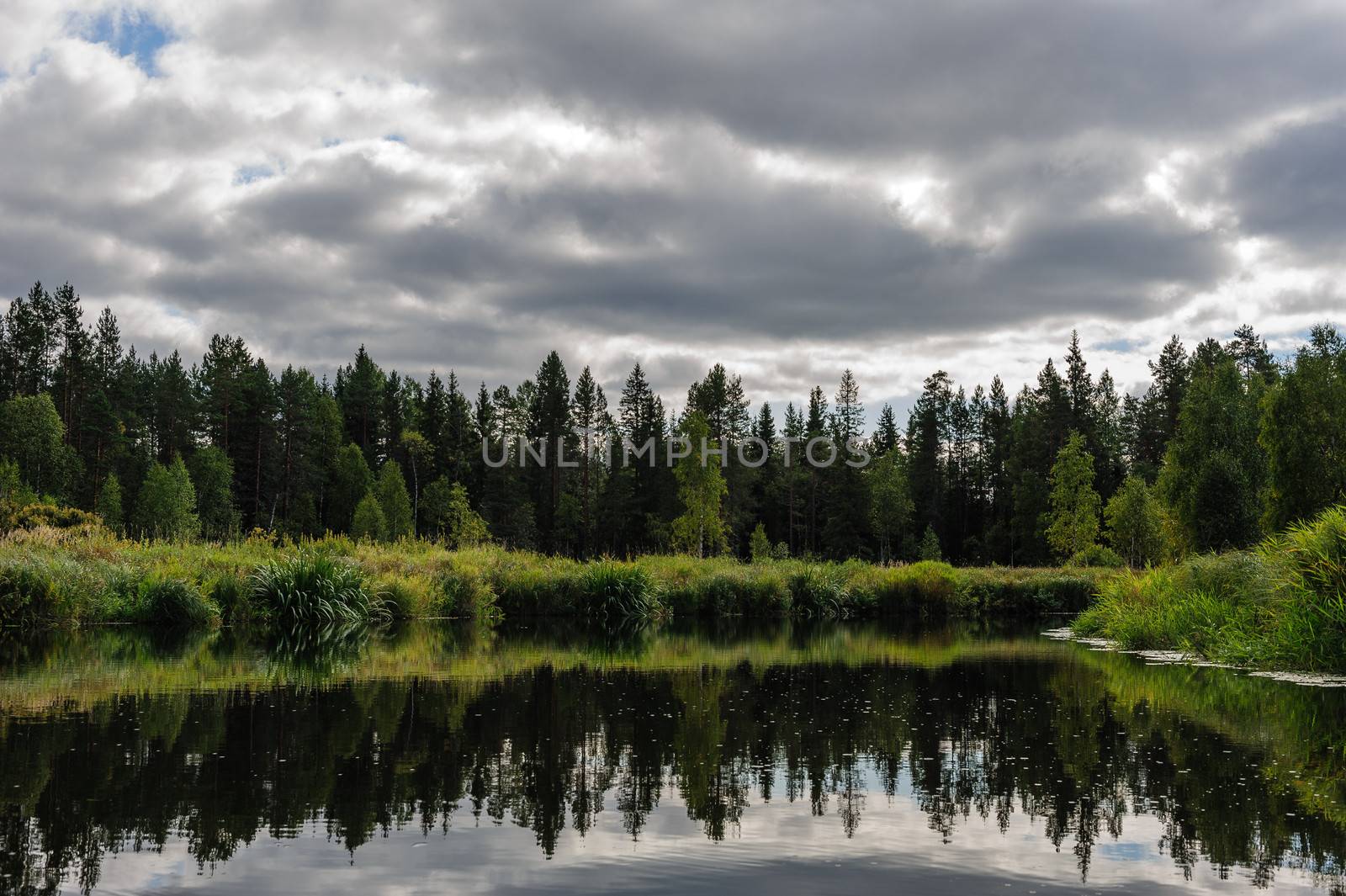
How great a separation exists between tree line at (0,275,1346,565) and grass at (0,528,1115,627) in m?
15.2

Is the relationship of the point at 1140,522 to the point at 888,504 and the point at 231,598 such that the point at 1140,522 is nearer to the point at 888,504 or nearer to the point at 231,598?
the point at 888,504

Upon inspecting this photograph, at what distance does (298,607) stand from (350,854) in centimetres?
A: 1699

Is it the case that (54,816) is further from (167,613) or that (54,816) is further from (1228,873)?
(167,613)

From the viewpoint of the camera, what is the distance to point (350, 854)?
16.0ft

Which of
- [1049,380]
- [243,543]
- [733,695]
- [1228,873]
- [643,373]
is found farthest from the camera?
[643,373]

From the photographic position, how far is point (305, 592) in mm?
20719

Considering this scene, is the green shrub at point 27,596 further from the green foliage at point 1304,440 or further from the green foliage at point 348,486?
the green foliage at point 348,486

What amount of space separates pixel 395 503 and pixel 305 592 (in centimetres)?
4981

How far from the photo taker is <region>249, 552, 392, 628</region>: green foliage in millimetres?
20703

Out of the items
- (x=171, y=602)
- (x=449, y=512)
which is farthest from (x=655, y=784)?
(x=449, y=512)

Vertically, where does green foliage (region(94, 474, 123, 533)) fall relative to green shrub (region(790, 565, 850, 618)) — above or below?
above

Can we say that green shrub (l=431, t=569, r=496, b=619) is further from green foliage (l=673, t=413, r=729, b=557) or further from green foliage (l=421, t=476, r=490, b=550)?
green foliage (l=673, t=413, r=729, b=557)

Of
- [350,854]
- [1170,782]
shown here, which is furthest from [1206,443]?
[350,854]

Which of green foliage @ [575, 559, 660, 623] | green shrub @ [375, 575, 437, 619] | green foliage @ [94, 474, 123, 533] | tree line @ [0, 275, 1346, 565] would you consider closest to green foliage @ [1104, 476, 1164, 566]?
tree line @ [0, 275, 1346, 565]
